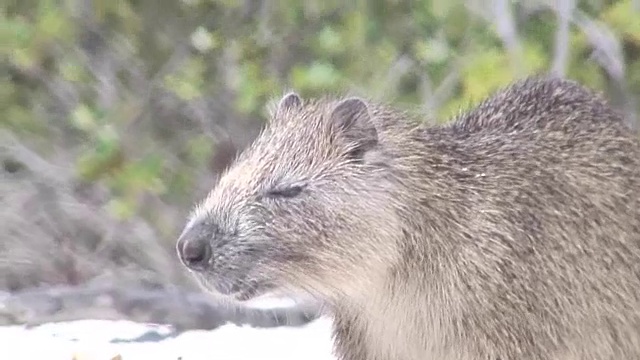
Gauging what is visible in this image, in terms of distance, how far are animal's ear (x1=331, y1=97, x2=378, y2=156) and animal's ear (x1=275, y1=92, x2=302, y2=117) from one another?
87 millimetres

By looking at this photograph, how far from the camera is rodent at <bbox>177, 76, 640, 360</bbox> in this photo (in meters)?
0.98

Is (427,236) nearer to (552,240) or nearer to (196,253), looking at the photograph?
(552,240)

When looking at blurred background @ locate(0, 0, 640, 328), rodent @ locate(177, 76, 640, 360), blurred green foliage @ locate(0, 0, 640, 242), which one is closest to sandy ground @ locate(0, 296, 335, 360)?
blurred background @ locate(0, 0, 640, 328)

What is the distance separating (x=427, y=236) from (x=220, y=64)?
33.1 inches

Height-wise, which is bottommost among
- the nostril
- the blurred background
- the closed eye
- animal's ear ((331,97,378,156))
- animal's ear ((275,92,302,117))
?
the nostril

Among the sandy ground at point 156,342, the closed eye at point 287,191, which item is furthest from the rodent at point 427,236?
the sandy ground at point 156,342

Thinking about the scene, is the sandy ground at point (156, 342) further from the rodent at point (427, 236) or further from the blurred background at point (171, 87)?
the rodent at point (427, 236)

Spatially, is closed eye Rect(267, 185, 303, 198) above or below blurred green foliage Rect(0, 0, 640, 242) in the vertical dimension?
below

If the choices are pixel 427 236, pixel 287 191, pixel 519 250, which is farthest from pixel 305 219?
pixel 519 250

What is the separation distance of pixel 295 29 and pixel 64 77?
19.2 inches

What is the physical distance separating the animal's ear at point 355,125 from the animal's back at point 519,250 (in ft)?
0.17

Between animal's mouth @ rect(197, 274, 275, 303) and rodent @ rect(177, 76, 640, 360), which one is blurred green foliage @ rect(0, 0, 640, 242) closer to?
rodent @ rect(177, 76, 640, 360)

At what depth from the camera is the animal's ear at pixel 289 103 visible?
1.09 metres

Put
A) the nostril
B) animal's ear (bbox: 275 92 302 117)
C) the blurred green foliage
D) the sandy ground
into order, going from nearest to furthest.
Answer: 1. the nostril
2. animal's ear (bbox: 275 92 302 117)
3. the sandy ground
4. the blurred green foliage
